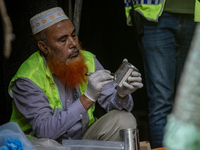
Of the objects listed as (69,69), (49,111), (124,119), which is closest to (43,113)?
(49,111)

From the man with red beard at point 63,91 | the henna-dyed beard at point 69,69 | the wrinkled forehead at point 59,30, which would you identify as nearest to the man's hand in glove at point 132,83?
the man with red beard at point 63,91

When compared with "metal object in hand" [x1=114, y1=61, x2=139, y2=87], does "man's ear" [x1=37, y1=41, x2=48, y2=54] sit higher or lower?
higher

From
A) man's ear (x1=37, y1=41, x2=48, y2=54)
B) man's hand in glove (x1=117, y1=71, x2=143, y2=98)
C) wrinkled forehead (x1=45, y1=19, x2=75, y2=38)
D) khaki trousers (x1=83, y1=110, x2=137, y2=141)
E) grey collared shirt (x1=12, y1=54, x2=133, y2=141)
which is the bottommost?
khaki trousers (x1=83, y1=110, x2=137, y2=141)

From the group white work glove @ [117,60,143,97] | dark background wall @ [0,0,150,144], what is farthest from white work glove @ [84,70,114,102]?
dark background wall @ [0,0,150,144]

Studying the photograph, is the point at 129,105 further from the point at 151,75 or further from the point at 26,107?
the point at 26,107

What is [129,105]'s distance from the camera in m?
2.03

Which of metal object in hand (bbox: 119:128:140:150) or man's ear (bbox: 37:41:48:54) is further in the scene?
man's ear (bbox: 37:41:48:54)

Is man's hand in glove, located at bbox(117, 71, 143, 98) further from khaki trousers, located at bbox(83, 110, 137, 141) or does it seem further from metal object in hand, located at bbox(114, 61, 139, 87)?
khaki trousers, located at bbox(83, 110, 137, 141)

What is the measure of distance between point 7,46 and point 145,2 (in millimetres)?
1240

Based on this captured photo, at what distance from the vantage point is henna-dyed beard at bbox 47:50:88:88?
6.91 feet

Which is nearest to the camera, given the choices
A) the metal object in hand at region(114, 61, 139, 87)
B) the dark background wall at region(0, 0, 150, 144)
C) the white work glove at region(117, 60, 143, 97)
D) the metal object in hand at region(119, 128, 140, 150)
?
the metal object in hand at region(119, 128, 140, 150)

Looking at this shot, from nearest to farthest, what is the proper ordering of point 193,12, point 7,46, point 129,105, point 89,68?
point 193,12 < point 129,105 < point 89,68 < point 7,46

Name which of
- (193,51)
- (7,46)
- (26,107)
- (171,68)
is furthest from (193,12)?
(7,46)

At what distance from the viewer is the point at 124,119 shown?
6.46 feet
